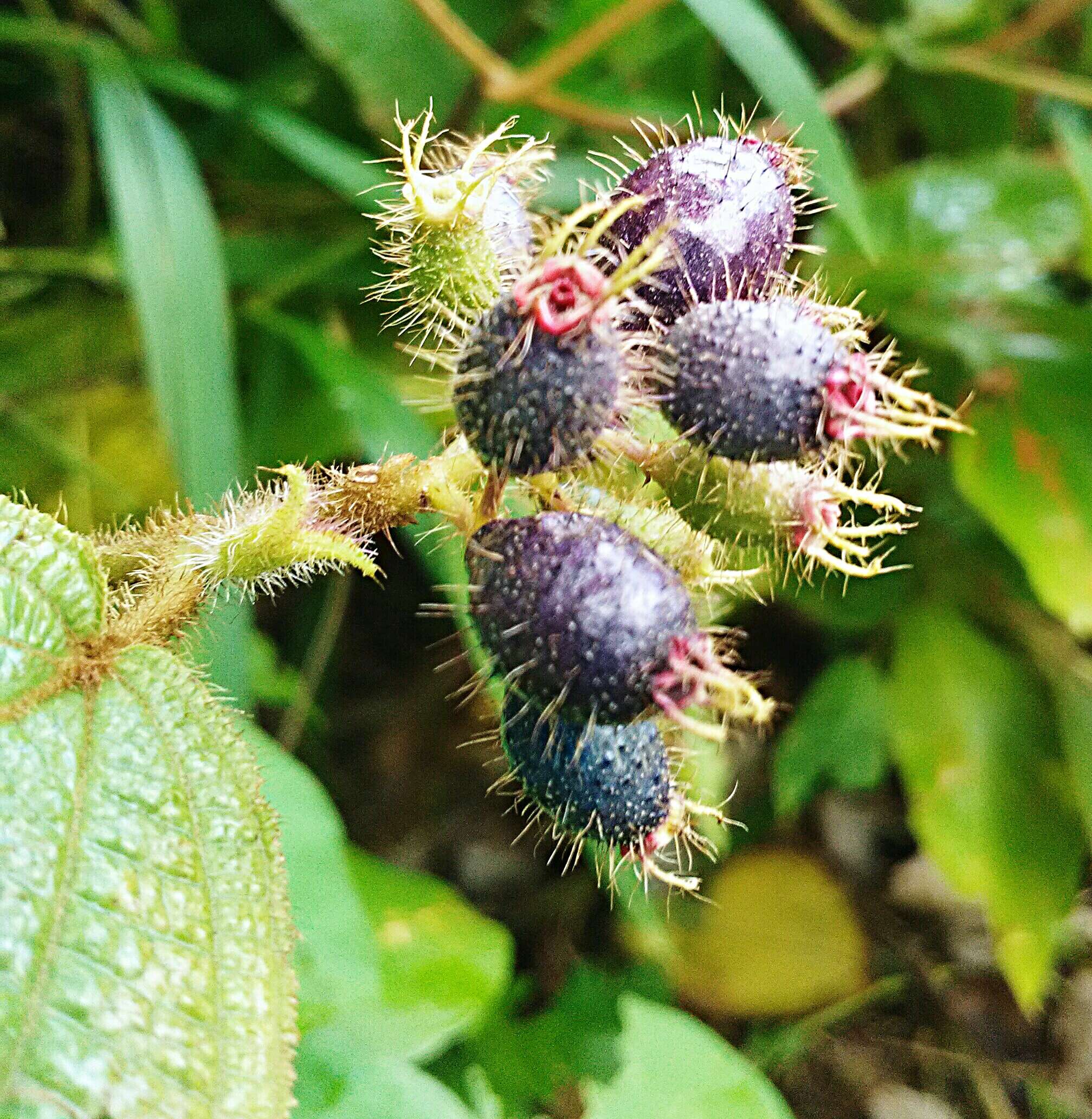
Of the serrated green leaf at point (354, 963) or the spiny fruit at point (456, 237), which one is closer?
the spiny fruit at point (456, 237)

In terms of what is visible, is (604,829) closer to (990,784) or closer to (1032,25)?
(990,784)

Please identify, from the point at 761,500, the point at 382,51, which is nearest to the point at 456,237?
the point at 761,500

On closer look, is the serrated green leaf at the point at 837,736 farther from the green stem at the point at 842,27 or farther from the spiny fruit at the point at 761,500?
the spiny fruit at the point at 761,500

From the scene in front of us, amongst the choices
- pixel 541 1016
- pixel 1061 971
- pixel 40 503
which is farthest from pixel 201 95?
pixel 1061 971

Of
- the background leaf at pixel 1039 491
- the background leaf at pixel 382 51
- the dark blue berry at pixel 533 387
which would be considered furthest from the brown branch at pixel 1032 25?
the dark blue berry at pixel 533 387

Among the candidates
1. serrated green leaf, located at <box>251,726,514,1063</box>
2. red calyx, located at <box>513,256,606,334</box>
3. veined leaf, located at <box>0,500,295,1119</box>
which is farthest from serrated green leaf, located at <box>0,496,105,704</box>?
serrated green leaf, located at <box>251,726,514,1063</box>

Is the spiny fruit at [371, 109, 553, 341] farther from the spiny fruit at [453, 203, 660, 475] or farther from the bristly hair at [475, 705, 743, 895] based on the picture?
the bristly hair at [475, 705, 743, 895]

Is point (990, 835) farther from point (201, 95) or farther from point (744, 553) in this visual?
point (201, 95)
